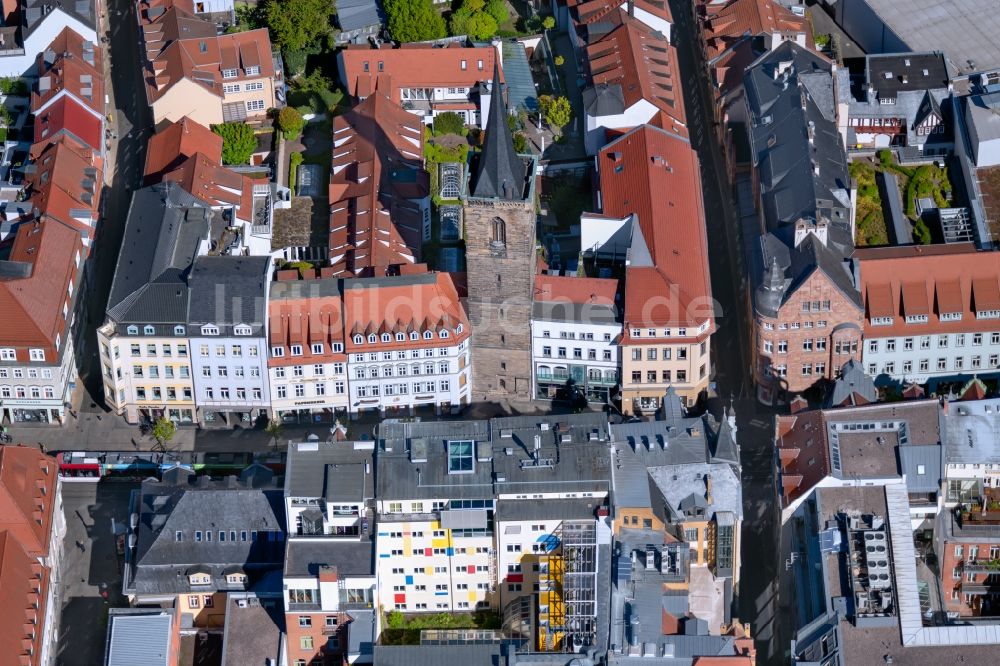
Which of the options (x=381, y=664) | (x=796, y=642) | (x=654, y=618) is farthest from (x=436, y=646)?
(x=796, y=642)

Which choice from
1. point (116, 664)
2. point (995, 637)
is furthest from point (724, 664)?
point (116, 664)

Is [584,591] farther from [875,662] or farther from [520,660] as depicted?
[875,662]

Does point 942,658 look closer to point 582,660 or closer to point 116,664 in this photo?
point 582,660

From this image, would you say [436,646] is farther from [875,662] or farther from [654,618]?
[875,662]

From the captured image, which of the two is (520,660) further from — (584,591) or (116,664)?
(116,664)

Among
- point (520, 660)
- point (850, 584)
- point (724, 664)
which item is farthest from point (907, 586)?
point (520, 660)

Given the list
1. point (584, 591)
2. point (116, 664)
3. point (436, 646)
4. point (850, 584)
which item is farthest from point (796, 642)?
point (116, 664)
